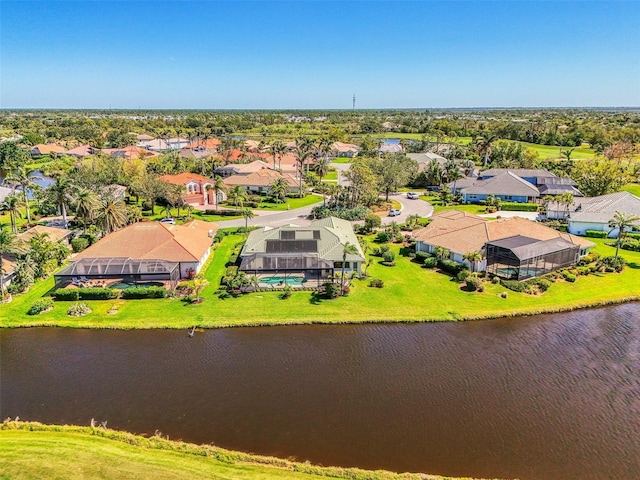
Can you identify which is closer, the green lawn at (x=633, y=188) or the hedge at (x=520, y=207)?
the hedge at (x=520, y=207)

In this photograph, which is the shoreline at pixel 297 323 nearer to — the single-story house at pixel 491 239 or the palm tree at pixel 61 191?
the single-story house at pixel 491 239

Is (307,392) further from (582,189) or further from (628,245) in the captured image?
(582,189)

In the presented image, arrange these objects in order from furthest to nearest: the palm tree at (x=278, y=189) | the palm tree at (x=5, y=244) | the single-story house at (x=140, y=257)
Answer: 1. the palm tree at (x=278, y=189)
2. the single-story house at (x=140, y=257)
3. the palm tree at (x=5, y=244)

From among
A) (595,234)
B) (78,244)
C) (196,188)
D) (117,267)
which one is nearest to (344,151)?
(196,188)

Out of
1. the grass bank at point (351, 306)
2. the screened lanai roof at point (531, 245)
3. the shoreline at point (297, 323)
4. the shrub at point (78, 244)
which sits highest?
the screened lanai roof at point (531, 245)

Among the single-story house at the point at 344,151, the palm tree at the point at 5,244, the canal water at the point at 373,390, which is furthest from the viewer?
the single-story house at the point at 344,151

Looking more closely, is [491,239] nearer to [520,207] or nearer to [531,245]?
[531,245]

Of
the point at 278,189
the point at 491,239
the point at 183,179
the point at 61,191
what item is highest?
the point at 61,191

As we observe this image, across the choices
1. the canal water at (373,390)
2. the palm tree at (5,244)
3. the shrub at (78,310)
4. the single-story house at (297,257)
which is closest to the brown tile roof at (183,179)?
the single-story house at (297,257)
